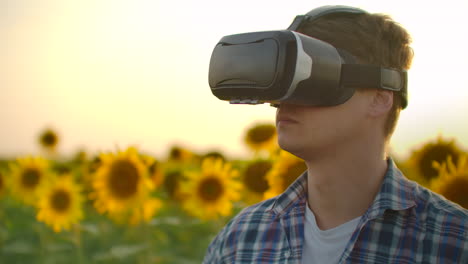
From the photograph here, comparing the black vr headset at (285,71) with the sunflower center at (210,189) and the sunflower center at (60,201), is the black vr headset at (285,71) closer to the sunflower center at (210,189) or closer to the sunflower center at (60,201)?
the sunflower center at (210,189)

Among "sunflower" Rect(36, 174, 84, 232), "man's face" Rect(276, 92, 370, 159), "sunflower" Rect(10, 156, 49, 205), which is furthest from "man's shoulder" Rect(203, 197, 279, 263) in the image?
"sunflower" Rect(10, 156, 49, 205)

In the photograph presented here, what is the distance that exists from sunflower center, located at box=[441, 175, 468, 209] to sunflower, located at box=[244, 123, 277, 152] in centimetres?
347

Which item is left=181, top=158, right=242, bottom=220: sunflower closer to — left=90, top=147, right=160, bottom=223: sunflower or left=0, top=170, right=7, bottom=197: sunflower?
left=90, top=147, right=160, bottom=223: sunflower

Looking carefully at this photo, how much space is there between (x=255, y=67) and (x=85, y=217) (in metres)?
6.46

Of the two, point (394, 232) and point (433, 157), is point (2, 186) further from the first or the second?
point (394, 232)

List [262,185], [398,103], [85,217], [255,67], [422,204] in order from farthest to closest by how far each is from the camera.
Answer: [85,217] → [262,185] → [398,103] → [422,204] → [255,67]

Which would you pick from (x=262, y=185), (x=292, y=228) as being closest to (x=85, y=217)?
(x=262, y=185)

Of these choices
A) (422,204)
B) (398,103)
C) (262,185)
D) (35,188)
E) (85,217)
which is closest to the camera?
(422,204)

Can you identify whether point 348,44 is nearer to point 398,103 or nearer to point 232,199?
point 398,103

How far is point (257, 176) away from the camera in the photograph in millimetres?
5340

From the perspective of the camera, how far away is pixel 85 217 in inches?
325

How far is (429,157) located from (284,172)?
1.04 metres

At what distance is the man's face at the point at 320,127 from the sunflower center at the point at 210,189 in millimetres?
2963

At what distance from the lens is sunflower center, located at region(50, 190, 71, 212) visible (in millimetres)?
6305
